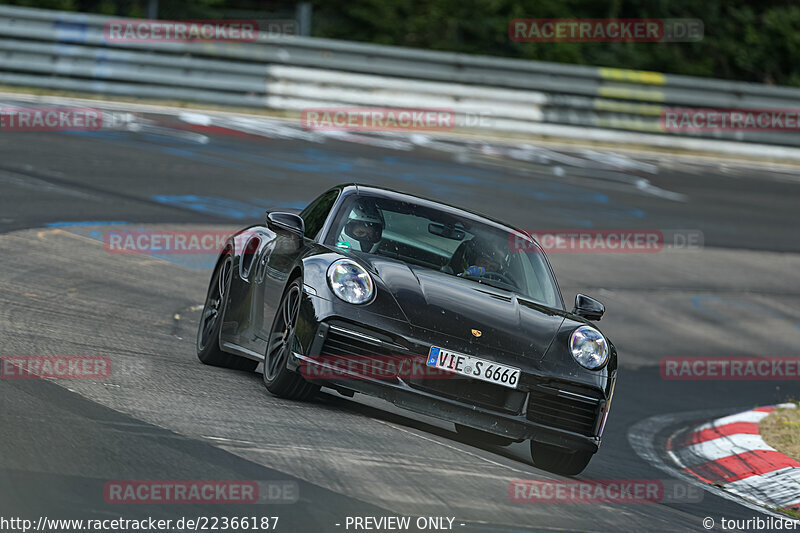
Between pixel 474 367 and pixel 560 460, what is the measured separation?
830 millimetres

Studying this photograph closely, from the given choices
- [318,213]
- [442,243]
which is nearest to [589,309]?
[442,243]

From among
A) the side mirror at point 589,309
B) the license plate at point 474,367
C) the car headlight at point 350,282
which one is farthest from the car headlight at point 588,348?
the car headlight at point 350,282

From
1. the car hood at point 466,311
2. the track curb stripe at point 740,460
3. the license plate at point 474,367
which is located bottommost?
the track curb stripe at point 740,460

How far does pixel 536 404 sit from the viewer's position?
6.51 m

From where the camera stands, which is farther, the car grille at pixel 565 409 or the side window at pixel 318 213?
the side window at pixel 318 213

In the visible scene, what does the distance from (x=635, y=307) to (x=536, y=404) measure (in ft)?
25.3

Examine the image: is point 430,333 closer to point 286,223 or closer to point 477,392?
point 477,392

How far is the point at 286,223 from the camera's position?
742 cm

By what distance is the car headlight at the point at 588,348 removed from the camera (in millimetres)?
6727

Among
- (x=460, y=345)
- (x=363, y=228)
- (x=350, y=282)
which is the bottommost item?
(x=460, y=345)

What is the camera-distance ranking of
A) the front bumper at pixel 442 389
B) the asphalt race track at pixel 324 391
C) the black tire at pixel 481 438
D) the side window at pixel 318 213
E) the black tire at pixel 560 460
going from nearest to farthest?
the asphalt race track at pixel 324 391
the front bumper at pixel 442 389
the black tire at pixel 560 460
the black tire at pixel 481 438
the side window at pixel 318 213

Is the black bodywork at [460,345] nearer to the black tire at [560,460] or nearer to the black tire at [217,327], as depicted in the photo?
the black tire at [560,460]

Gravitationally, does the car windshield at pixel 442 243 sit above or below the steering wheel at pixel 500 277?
above

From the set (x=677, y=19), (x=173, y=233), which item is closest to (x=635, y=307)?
(x=173, y=233)
